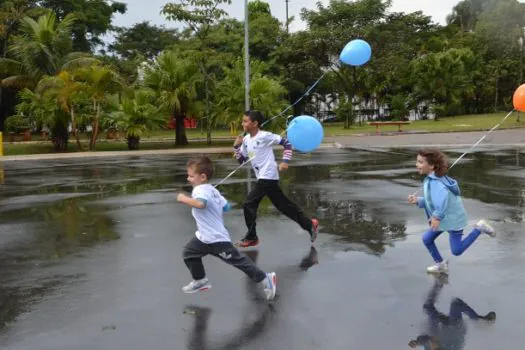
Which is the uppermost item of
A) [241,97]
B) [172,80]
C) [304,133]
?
[172,80]

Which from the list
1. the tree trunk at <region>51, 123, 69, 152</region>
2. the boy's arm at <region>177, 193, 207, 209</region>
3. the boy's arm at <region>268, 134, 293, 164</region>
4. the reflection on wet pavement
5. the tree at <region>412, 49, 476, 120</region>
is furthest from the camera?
the tree at <region>412, 49, 476, 120</region>

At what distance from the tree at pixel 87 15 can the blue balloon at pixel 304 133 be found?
34.7 meters

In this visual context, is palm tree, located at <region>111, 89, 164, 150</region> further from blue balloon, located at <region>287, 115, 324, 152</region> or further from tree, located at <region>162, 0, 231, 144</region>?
blue balloon, located at <region>287, 115, 324, 152</region>

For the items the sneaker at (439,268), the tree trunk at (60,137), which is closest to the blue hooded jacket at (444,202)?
the sneaker at (439,268)

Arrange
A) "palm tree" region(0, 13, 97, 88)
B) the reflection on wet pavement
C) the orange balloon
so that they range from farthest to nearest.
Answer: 1. "palm tree" region(0, 13, 97, 88)
2. the orange balloon
3. the reflection on wet pavement

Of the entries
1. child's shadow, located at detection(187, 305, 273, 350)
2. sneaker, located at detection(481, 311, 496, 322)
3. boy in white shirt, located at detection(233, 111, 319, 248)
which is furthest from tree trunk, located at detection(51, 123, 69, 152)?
sneaker, located at detection(481, 311, 496, 322)

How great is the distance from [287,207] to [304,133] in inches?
35.8

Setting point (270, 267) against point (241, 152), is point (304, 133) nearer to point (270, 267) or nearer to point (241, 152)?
point (241, 152)

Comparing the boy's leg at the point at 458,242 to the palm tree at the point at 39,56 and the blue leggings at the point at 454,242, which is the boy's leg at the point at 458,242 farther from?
the palm tree at the point at 39,56

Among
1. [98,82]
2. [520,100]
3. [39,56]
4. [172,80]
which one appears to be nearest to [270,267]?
[520,100]

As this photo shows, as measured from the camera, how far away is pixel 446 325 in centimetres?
438

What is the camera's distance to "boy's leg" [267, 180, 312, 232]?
7.12 meters

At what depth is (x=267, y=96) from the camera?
26.9 metres

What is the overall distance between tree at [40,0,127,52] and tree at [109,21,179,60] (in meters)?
4.91
